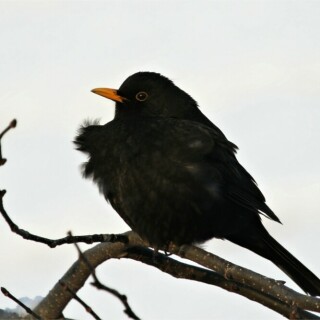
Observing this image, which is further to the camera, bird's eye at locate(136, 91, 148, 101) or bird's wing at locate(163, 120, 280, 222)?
bird's eye at locate(136, 91, 148, 101)

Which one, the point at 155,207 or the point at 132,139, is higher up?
the point at 132,139

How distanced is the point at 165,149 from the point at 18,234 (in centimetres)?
211

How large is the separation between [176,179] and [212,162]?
555 millimetres

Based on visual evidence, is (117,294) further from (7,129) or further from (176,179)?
(176,179)

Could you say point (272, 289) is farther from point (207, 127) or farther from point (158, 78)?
point (158, 78)

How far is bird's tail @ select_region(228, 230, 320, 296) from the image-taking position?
22.0 feet

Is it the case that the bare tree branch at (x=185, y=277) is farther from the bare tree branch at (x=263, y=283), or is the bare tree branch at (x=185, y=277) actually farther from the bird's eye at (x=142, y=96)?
the bird's eye at (x=142, y=96)

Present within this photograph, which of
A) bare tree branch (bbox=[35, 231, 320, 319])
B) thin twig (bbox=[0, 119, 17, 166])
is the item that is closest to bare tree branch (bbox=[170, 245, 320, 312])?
bare tree branch (bbox=[35, 231, 320, 319])

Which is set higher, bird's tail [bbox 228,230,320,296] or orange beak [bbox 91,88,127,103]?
orange beak [bbox 91,88,127,103]

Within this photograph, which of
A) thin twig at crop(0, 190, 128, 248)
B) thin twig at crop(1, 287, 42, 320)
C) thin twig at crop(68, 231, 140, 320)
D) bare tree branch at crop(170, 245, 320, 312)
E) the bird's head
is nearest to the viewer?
thin twig at crop(68, 231, 140, 320)

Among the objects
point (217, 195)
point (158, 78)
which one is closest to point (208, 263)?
point (217, 195)

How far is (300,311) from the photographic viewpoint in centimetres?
473

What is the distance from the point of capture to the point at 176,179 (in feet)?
20.7

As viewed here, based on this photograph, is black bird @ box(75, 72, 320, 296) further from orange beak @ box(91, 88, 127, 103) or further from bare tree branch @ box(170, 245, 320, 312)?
bare tree branch @ box(170, 245, 320, 312)
